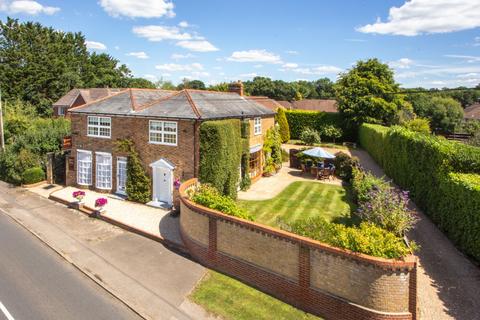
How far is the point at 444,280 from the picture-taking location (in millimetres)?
11430

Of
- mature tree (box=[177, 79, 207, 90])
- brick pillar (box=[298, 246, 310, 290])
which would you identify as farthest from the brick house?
mature tree (box=[177, 79, 207, 90])

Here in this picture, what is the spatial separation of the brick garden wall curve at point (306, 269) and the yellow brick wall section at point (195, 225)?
4 centimetres

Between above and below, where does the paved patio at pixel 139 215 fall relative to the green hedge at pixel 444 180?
below

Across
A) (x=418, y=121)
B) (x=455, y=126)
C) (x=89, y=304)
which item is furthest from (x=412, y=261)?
(x=455, y=126)

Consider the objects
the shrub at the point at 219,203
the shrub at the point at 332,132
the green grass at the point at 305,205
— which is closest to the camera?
the shrub at the point at 219,203

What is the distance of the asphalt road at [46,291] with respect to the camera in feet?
33.9

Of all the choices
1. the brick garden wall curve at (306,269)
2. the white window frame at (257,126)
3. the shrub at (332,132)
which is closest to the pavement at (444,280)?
the brick garden wall curve at (306,269)

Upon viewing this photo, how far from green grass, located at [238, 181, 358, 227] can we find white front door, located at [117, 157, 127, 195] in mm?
7915

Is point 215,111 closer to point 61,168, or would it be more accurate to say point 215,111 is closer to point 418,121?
point 61,168

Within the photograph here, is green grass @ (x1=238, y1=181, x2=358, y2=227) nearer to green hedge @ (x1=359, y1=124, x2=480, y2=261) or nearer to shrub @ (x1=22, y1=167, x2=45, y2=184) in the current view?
green hedge @ (x1=359, y1=124, x2=480, y2=261)

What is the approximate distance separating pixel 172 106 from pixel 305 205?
10.3 metres

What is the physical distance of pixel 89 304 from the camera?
10.9 m

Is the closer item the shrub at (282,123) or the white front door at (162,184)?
the white front door at (162,184)

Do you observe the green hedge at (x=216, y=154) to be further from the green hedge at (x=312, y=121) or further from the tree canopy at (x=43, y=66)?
the tree canopy at (x=43, y=66)
